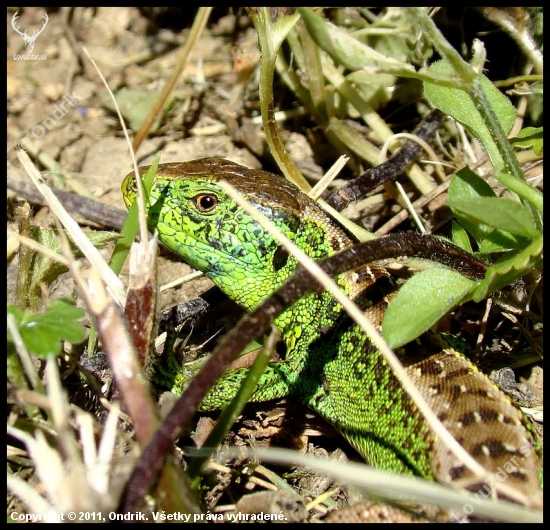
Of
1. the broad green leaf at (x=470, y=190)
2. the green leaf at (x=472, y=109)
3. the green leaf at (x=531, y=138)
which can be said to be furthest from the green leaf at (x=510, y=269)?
the green leaf at (x=531, y=138)

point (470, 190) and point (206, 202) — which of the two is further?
point (206, 202)

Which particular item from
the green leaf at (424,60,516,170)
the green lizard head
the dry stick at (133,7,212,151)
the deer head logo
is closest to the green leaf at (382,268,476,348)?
the green leaf at (424,60,516,170)

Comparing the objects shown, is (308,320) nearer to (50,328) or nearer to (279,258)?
(279,258)

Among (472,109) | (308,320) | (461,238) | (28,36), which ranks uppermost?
(28,36)

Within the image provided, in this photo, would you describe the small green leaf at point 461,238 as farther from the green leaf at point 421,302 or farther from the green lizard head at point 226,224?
the green lizard head at point 226,224

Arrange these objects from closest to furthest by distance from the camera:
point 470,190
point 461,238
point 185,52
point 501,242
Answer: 1. point 501,242
2. point 470,190
3. point 461,238
4. point 185,52

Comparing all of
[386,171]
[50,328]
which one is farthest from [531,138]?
[50,328]
